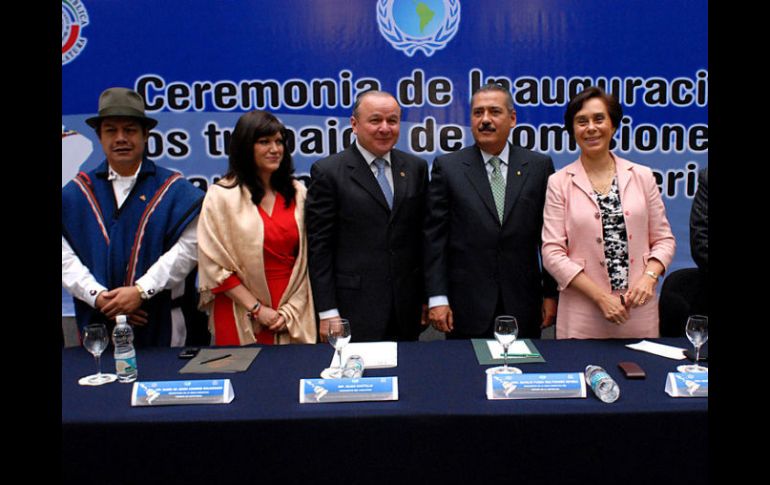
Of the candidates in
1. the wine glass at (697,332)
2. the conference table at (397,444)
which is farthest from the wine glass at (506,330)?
the wine glass at (697,332)

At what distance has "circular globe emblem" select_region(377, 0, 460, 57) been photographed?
3.27m

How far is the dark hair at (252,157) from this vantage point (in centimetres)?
231

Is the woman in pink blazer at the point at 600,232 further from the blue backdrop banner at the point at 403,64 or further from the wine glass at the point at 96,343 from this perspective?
the wine glass at the point at 96,343

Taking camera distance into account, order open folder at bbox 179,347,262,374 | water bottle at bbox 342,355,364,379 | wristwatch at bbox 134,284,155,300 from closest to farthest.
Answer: water bottle at bbox 342,355,364,379
open folder at bbox 179,347,262,374
wristwatch at bbox 134,284,155,300

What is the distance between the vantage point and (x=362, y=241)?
94.0 inches

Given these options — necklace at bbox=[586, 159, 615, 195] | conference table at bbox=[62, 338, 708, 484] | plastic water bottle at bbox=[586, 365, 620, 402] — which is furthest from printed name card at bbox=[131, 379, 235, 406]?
necklace at bbox=[586, 159, 615, 195]

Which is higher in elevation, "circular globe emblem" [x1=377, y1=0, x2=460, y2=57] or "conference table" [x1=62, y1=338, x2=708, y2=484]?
"circular globe emblem" [x1=377, y1=0, x2=460, y2=57]

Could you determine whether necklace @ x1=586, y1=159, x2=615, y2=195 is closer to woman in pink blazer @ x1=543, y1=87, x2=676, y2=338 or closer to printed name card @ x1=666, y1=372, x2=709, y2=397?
woman in pink blazer @ x1=543, y1=87, x2=676, y2=338

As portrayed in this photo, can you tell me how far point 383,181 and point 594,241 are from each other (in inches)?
34.1

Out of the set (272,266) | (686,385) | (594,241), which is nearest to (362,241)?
(272,266)

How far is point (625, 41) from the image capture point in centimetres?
329

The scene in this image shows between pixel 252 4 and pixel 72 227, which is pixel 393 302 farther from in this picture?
pixel 252 4

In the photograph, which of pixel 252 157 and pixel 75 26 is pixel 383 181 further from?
pixel 75 26
